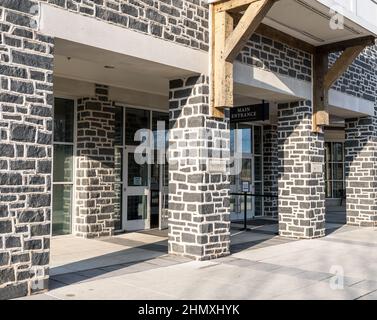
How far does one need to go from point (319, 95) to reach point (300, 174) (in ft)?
6.09

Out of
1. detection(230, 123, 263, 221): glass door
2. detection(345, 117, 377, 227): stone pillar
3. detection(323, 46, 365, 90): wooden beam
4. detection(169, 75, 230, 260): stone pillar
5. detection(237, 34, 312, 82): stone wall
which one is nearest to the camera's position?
detection(169, 75, 230, 260): stone pillar

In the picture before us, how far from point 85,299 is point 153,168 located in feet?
Answer: 21.8

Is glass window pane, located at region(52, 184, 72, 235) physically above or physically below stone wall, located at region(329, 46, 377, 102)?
below

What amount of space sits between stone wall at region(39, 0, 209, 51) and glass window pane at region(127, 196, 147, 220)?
4.76 meters

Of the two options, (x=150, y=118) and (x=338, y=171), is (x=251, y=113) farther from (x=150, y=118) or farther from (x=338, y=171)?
(x=338, y=171)

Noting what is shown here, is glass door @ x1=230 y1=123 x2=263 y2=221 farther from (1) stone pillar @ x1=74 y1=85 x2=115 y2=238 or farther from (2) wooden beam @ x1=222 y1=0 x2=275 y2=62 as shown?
(2) wooden beam @ x1=222 y1=0 x2=275 y2=62

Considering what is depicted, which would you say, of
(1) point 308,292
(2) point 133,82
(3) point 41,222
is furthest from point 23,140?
(2) point 133,82

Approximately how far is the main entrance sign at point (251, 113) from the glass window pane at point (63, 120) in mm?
3571

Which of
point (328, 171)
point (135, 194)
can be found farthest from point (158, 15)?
point (328, 171)

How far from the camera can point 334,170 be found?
888 inches

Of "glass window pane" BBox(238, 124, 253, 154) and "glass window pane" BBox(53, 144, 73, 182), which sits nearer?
"glass window pane" BBox(53, 144, 73, 182)

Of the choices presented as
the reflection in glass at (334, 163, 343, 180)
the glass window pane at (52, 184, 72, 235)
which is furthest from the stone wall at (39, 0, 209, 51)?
the reflection in glass at (334, 163, 343, 180)

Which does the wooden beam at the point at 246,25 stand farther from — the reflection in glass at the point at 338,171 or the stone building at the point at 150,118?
the reflection in glass at the point at 338,171

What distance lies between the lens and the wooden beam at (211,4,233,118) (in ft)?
24.8
